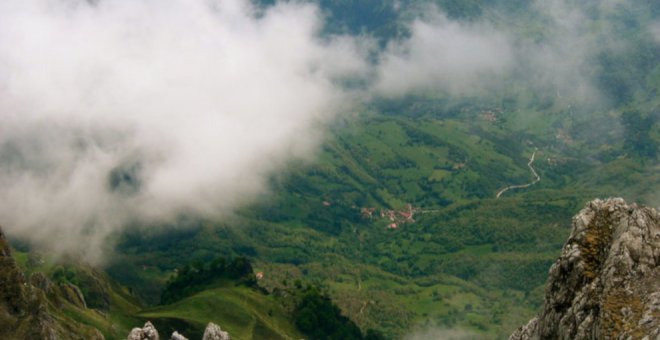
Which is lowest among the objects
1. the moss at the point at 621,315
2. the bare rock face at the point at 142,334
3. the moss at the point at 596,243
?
the bare rock face at the point at 142,334

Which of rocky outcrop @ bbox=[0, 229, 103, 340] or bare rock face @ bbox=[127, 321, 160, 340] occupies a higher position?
rocky outcrop @ bbox=[0, 229, 103, 340]

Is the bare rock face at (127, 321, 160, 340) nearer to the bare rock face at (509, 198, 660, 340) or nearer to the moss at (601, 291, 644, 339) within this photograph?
the bare rock face at (509, 198, 660, 340)

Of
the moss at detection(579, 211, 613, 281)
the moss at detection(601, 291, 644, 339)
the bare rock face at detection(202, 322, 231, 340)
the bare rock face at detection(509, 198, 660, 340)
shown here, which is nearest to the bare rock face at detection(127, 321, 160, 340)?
the bare rock face at detection(202, 322, 231, 340)

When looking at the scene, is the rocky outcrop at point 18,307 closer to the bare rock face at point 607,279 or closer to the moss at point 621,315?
the bare rock face at point 607,279

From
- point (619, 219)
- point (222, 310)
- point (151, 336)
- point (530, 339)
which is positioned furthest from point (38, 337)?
point (222, 310)

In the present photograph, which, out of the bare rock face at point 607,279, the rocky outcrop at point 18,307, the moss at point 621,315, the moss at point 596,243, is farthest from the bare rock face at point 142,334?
the rocky outcrop at point 18,307

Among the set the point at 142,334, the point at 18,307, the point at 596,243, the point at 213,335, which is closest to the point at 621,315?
the point at 596,243

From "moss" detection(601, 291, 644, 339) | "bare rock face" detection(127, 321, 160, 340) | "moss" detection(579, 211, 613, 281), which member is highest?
"moss" detection(579, 211, 613, 281)

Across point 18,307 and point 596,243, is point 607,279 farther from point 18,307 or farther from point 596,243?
point 18,307

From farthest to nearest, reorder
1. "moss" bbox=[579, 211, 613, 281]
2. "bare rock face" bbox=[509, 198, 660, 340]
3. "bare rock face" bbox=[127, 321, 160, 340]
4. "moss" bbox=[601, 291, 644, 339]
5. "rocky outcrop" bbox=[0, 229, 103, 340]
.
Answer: "rocky outcrop" bbox=[0, 229, 103, 340] → "bare rock face" bbox=[127, 321, 160, 340] → "moss" bbox=[579, 211, 613, 281] → "bare rock face" bbox=[509, 198, 660, 340] → "moss" bbox=[601, 291, 644, 339]
